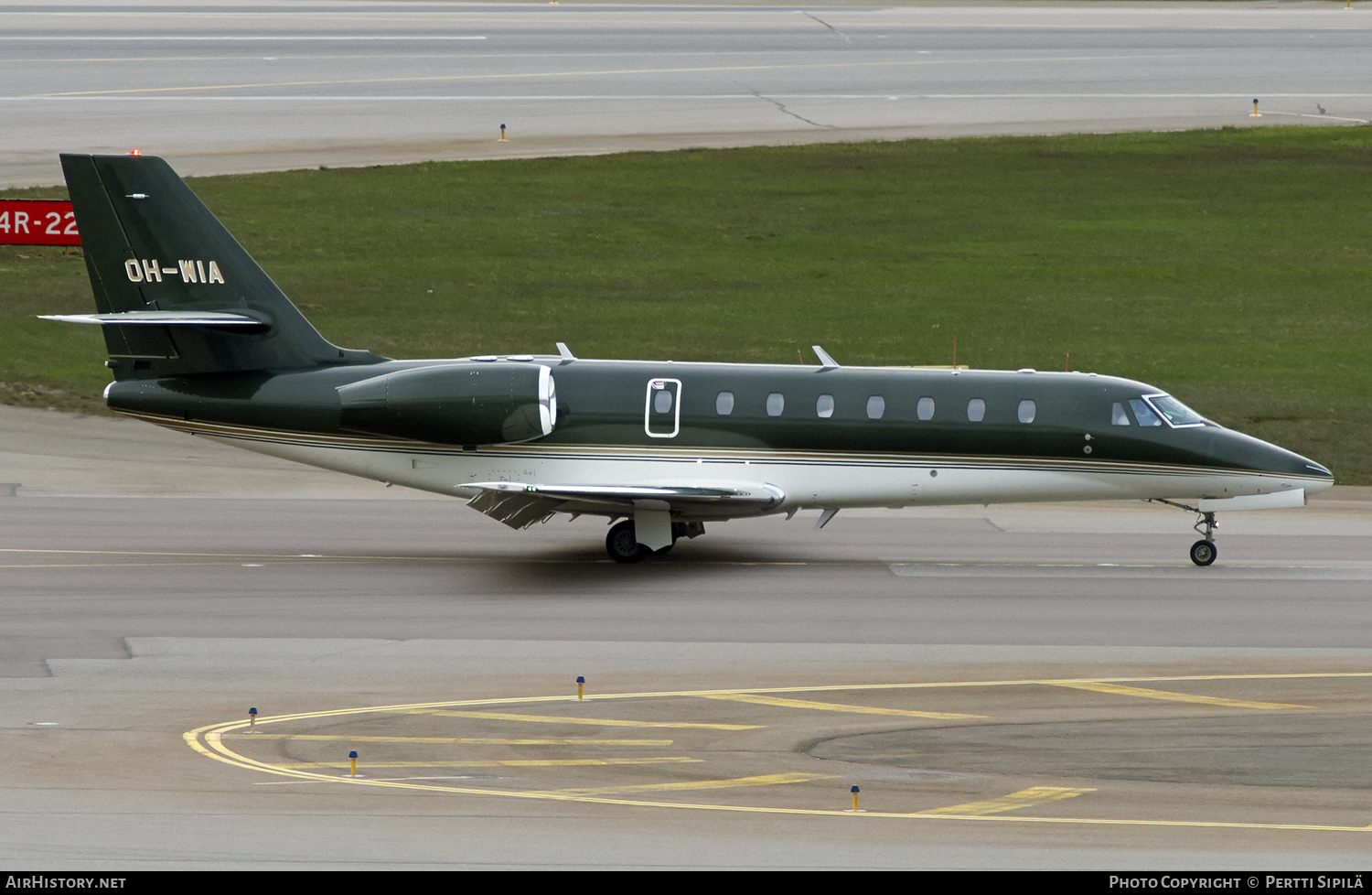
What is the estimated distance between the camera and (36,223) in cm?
4856

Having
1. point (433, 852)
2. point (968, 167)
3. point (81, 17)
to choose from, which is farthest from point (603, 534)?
→ point (81, 17)

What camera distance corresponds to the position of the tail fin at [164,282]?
2694 cm

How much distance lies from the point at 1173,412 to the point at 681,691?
10867 millimetres

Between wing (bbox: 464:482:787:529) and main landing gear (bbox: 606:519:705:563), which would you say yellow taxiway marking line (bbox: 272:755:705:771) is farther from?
main landing gear (bbox: 606:519:705:563)

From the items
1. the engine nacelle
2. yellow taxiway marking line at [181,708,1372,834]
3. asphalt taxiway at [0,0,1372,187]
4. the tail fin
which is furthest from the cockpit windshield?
asphalt taxiway at [0,0,1372,187]

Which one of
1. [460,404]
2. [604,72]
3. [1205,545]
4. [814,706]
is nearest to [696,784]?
[814,706]

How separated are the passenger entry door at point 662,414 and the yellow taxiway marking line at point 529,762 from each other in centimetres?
990

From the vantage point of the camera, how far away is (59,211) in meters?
48.2

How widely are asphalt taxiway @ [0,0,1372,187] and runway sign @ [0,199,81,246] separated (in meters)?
3.21

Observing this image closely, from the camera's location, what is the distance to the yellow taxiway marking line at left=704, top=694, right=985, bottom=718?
18.7 metres

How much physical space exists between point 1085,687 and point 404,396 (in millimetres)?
11664

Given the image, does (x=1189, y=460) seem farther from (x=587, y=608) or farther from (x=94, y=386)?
(x=94, y=386)

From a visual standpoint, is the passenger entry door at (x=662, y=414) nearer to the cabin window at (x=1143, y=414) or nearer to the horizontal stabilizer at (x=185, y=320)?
the horizontal stabilizer at (x=185, y=320)

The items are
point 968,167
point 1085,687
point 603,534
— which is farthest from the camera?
point 968,167
